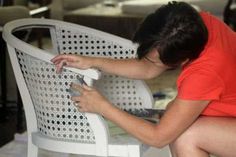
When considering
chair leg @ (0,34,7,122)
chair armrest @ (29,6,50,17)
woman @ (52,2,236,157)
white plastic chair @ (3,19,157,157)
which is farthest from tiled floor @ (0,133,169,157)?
chair armrest @ (29,6,50,17)

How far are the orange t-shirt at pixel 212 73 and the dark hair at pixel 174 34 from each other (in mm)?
37

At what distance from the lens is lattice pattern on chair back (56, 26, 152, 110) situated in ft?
5.87

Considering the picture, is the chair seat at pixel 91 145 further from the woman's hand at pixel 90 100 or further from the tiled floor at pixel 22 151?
the tiled floor at pixel 22 151

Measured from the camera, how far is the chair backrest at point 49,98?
1.48 meters

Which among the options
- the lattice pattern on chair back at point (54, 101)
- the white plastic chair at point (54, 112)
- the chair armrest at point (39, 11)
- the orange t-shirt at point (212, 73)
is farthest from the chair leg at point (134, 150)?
the chair armrest at point (39, 11)

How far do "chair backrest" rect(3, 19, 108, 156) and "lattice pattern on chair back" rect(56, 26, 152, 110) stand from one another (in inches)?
10.5

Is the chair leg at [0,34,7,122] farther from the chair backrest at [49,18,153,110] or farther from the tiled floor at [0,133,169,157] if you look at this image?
the chair backrest at [49,18,153,110]

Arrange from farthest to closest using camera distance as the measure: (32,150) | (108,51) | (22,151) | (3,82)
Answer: (3,82) < (22,151) < (108,51) < (32,150)

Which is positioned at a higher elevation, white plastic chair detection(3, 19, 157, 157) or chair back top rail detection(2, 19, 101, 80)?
chair back top rail detection(2, 19, 101, 80)

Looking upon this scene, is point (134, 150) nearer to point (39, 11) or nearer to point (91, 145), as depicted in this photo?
point (91, 145)

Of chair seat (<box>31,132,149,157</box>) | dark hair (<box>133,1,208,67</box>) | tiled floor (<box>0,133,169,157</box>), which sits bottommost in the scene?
tiled floor (<box>0,133,169,157</box>)

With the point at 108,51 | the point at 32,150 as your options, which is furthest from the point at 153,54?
the point at 32,150

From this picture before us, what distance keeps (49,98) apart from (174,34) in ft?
1.57

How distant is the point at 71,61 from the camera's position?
4.94 feet
